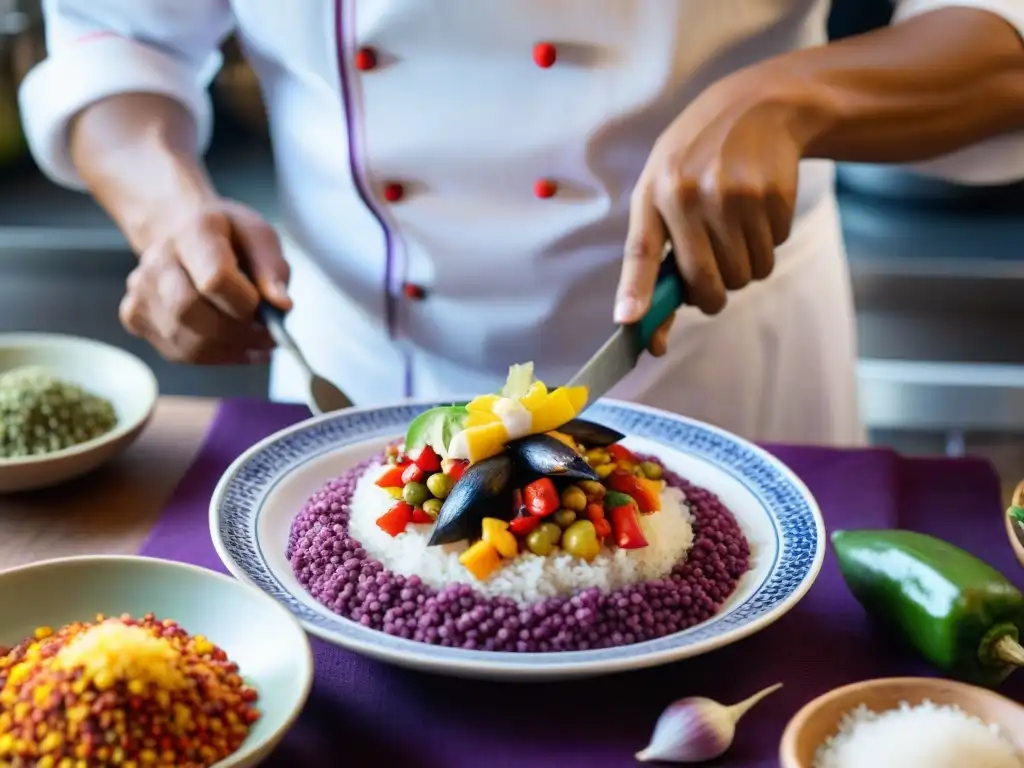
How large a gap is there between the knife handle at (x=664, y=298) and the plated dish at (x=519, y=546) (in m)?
0.11

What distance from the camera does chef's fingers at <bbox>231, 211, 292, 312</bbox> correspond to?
1274 millimetres

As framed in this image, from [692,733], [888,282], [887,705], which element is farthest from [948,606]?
[888,282]

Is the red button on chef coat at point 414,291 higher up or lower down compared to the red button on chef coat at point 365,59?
lower down

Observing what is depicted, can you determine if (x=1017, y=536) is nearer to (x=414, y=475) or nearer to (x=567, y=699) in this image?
(x=567, y=699)

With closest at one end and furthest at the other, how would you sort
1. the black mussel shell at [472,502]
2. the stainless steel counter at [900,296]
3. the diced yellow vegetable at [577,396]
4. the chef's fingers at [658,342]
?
the black mussel shell at [472,502]
the diced yellow vegetable at [577,396]
the chef's fingers at [658,342]
the stainless steel counter at [900,296]

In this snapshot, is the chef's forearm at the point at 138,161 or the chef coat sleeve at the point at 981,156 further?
the chef's forearm at the point at 138,161

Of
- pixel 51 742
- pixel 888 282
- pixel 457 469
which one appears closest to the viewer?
pixel 51 742

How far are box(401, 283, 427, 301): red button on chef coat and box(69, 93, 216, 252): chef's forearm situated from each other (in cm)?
27

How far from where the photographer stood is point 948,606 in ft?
2.81

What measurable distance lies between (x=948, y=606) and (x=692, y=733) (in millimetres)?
238

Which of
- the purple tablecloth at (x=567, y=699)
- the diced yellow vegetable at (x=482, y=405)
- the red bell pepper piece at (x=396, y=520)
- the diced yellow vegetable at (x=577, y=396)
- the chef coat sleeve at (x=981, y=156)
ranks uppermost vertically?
the chef coat sleeve at (x=981, y=156)

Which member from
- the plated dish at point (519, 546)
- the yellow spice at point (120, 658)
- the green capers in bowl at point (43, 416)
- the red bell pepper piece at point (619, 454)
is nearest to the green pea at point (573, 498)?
the plated dish at point (519, 546)

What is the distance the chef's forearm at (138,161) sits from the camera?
1.41 metres

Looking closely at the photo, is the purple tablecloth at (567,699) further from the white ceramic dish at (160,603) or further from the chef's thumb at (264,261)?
the chef's thumb at (264,261)
